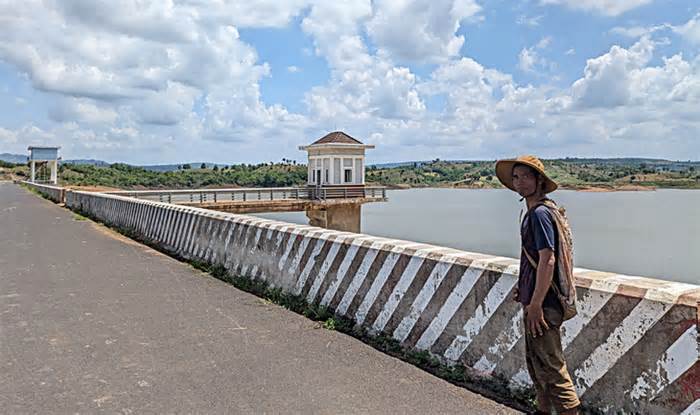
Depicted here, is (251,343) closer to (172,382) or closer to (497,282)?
(172,382)

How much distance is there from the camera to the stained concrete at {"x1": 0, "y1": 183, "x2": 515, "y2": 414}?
4043mm

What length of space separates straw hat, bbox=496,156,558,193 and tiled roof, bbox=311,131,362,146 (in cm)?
3218

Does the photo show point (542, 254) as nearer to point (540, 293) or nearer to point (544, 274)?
point (544, 274)

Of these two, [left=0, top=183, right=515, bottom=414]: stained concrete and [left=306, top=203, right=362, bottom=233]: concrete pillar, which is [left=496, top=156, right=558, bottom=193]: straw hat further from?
[left=306, top=203, right=362, bottom=233]: concrete pillar

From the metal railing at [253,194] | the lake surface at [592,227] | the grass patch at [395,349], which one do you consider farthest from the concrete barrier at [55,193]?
the grass patch at [395,349]

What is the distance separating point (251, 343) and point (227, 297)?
211cm

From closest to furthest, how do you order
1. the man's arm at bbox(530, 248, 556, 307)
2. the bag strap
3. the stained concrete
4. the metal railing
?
the man's arm at bbox(530, 248, 556, 307), the bag strap, the stained concrete, the metal railing

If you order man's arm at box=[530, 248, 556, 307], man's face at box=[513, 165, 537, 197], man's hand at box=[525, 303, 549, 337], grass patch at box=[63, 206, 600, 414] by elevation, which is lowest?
grass patch at box=[63, 206, 600, 414]

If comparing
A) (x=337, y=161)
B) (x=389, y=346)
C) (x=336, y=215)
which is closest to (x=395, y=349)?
(x=389, y=346)

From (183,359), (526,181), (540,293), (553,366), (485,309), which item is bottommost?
(183,359)

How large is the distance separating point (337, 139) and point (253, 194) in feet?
20.6

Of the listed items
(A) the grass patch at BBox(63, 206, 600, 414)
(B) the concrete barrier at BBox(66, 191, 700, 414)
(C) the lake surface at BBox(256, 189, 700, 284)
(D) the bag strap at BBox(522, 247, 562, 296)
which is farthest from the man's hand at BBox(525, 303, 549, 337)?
(C) the lake surface at BBox(256, 189, 700, 284)

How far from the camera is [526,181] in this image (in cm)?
347

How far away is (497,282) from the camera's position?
14.4ft
